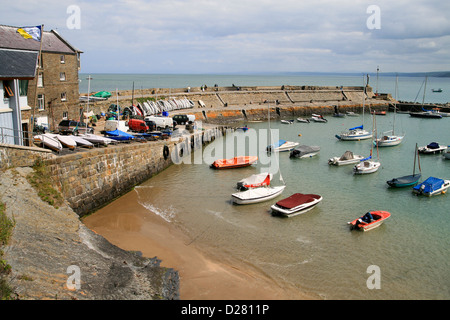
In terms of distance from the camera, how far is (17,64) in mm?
20828

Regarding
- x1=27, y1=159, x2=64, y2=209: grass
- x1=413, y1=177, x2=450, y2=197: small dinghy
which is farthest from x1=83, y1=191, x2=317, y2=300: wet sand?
x1=413, y1=177, x2=450, y2=197: small dinghy

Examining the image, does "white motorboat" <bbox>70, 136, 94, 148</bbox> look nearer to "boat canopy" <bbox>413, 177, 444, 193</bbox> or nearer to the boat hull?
the boat hull

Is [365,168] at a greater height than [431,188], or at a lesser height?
greater

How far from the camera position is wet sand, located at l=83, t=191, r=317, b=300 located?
46.7ft

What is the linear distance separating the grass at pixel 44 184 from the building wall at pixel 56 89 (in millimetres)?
13621

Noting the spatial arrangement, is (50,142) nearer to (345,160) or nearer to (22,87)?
(22,87)

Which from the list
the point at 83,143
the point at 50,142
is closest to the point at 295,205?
the point at 83,143

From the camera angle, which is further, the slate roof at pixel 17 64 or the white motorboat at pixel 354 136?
the white motorboat at pixel 354 136

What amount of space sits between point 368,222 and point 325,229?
2393 mm

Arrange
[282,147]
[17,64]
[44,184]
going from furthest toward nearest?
[282,147] → [17,64] → [44,184]

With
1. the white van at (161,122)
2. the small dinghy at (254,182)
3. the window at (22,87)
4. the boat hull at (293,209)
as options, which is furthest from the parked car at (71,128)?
the boat hull at (293,209)

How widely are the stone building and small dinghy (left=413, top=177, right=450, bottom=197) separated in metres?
28.6

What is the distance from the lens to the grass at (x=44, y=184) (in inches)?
668

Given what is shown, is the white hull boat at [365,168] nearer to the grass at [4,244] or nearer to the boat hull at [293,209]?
the boat hull at [293,209]
